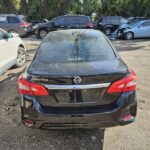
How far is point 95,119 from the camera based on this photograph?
381 centimetres

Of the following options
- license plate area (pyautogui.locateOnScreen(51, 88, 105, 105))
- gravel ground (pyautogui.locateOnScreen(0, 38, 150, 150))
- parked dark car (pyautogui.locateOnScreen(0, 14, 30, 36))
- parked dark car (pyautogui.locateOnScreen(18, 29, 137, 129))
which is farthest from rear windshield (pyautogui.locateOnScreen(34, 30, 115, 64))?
parked dark car (pyautogui.locateOnScreen(0, 14, 30, 36))

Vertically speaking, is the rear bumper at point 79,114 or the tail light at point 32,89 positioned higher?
the tail light at point 32,89

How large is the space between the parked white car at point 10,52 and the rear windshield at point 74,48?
A: 277 centimetres

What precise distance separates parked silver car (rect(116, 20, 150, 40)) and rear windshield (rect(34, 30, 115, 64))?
15.8 metres

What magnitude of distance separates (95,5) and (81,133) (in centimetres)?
3153

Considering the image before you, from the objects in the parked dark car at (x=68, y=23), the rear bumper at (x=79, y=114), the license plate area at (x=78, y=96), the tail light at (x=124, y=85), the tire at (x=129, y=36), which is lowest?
the tire at (x=129, y=36)

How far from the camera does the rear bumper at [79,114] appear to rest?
3797mm

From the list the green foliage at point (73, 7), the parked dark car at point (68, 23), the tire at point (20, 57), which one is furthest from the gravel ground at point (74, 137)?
the green foliage at point (73, 7)

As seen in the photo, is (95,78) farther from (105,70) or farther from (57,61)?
(57,61)

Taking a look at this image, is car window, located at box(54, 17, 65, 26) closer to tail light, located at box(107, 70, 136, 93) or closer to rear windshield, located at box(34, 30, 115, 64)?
rear windshield, located at box(34, 30, 115, 64)

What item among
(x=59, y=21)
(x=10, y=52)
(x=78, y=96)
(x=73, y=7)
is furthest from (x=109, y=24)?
(x=78, y=96)

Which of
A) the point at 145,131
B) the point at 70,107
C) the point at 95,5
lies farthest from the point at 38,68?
Answer: the point at 95,5

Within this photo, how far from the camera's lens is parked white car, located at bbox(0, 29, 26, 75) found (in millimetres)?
7785

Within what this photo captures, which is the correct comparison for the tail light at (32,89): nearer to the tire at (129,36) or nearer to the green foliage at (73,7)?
the tire at (129,36)
